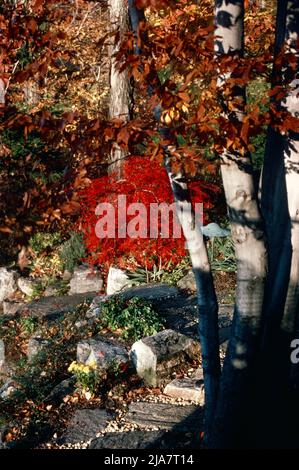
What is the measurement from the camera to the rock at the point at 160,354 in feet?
19.2

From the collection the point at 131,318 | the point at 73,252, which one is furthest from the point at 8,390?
the point at 73,252

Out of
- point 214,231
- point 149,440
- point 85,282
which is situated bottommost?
point 149,440

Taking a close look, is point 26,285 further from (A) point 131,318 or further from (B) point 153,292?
(A) point 131,318

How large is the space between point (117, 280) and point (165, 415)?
14.0ft

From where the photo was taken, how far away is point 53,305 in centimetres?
973

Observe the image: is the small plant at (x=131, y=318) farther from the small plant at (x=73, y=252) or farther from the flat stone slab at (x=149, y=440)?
the small plant at (x=73, y=252)

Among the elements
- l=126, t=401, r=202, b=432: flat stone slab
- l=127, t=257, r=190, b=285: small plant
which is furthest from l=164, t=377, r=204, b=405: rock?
l=127, t=257, r=190, b=285: small plant

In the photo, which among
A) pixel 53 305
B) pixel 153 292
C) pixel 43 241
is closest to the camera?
pixel 153 292

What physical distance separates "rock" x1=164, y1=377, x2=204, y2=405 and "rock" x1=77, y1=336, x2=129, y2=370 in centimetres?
66

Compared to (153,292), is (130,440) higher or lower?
lower

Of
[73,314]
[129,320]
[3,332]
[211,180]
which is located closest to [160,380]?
[129,320]

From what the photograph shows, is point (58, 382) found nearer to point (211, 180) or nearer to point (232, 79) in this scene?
point (232, 79)

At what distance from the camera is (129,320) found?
22.3 ft

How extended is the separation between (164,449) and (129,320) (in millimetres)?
2252
